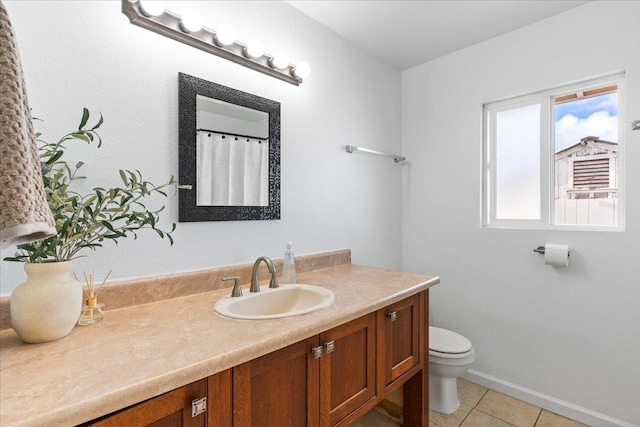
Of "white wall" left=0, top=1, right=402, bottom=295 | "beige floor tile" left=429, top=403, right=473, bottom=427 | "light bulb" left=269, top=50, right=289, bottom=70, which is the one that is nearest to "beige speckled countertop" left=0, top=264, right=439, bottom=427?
"white wall" left=0, top=1, right=402, bottom=295

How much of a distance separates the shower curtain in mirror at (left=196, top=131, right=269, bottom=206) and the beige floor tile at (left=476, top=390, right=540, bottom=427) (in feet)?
6.04

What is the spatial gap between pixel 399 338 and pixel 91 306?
3.99 feet

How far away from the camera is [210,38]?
1.45 metres

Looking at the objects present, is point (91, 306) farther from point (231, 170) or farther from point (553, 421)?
point (553, 421)

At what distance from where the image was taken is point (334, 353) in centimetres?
116

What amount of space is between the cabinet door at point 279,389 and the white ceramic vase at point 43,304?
0.49 meters

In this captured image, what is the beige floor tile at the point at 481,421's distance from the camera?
1.81 m

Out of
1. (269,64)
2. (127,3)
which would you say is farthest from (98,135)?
(269,64)

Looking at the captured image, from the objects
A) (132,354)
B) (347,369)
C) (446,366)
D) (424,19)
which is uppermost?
(424,19)

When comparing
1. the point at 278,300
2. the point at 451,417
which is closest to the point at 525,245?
the point at 451,417

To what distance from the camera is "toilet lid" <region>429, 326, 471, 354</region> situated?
6.09 feet

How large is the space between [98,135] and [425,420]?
6.45 ft

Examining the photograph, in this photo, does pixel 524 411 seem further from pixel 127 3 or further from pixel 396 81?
pixel 127 3

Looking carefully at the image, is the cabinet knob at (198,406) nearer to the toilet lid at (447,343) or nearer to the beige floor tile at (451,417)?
the toilet lid at (447,343)
